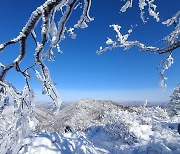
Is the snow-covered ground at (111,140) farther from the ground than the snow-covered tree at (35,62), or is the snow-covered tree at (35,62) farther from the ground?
the snow-covered tree at (35,62)

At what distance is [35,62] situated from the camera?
2492 millimetres

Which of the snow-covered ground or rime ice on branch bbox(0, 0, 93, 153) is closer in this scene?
rime ice on branch bbox(0, 0, 93, 153)

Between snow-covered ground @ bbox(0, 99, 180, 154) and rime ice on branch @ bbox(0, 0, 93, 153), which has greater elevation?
rime ice on branch @ bbox(0, 0, 93, 153)

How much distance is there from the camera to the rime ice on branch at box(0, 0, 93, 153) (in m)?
2.07

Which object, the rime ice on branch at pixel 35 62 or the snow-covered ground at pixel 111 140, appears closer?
the rime ice on branch at pixel 35 62

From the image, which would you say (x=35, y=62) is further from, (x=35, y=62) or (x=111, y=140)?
(x=111, y=140)

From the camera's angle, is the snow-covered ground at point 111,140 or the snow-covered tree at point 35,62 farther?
the snow-covered ground at point 111,140

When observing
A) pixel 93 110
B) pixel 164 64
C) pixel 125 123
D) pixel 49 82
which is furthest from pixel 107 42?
pixel 93 110

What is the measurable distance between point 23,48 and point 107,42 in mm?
3235

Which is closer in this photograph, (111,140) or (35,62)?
(35,62)

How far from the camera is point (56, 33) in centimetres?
224

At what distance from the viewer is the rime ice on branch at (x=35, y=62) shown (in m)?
2.07

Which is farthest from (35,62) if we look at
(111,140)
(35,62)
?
(111,140)

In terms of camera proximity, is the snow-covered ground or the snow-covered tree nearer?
the snow-covered tree
